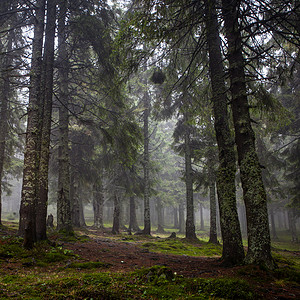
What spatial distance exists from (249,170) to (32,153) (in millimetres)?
6715

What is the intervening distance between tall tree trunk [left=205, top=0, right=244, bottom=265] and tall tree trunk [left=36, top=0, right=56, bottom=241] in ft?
20.2

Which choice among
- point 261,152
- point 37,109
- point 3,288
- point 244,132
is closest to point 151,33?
point 244,132

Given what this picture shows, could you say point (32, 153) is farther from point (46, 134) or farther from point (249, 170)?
point (249, 170)

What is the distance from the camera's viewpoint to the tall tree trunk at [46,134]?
8026 mm

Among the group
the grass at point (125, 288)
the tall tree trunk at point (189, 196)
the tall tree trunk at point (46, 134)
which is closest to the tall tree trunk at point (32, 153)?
the tall tree trunk at point (46, 134)

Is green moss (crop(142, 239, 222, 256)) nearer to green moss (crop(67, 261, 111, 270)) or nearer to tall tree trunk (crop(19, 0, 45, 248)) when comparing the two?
green moss (crop(67, 261, 111, 270))

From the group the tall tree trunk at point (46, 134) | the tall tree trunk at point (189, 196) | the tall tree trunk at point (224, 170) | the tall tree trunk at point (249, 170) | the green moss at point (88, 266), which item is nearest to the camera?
the tall tree trunk at point (249, 170)

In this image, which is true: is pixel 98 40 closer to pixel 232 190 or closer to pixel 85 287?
pixel 232 190

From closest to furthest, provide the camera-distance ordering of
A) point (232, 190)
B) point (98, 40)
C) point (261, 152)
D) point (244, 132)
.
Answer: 1. point (244, 132)
2. point (232, 190)
3. point (98, 40)
4. point (261, 152)

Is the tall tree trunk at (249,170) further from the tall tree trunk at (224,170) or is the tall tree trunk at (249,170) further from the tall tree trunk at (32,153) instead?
the tall tree trunk at (32,153)

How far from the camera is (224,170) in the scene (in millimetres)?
6570

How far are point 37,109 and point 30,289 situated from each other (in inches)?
235

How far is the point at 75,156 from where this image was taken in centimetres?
1845

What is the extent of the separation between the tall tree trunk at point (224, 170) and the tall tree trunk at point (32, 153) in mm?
5801
